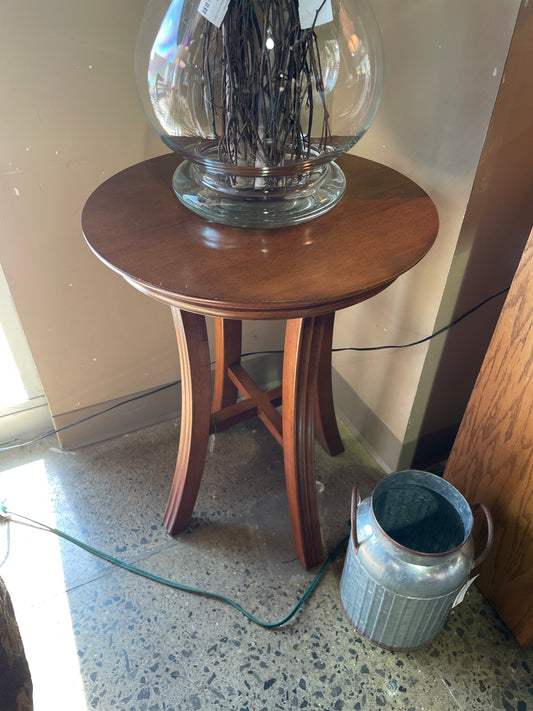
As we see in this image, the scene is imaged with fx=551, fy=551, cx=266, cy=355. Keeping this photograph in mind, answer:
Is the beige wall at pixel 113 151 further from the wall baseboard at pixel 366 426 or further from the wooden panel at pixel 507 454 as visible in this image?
the wooden panel at pixel 507 454

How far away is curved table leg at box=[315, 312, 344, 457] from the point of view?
53.7 inches

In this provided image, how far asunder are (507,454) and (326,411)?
0.52 metres

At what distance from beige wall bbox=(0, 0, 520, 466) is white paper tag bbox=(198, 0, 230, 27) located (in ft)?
1.26

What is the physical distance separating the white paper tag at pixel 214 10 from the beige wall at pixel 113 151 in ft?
1.26

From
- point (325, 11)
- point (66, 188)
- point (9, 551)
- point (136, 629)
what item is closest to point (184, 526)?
point (136, 629)

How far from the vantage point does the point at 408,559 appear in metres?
1.00

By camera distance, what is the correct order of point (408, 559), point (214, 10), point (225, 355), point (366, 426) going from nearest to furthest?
point (214, 10), point (408, 559), point (225, 355), point (366, 426)

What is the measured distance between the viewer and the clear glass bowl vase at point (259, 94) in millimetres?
793

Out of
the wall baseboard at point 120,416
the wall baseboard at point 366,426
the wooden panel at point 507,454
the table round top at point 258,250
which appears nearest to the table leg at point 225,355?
the wall baseboard at point 120,416

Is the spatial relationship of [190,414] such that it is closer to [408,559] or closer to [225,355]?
[225,355]

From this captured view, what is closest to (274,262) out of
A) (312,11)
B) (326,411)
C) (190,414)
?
(312,11)

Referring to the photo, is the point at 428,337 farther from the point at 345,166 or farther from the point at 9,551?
the point at 9,551

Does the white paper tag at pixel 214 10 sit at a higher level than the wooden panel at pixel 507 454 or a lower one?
higher

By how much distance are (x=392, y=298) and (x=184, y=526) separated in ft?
2.47
